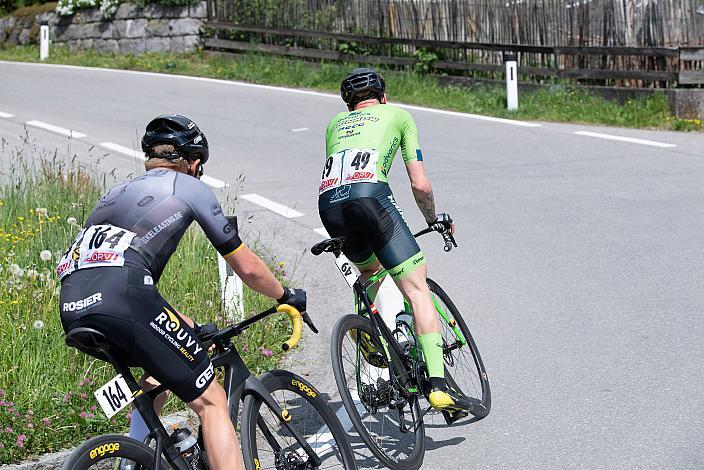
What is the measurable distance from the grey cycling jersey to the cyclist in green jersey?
1.65 meters

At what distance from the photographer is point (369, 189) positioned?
19.9 ft

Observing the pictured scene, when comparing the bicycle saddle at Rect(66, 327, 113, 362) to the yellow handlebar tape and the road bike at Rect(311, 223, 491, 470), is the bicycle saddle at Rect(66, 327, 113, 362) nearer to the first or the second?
the yellow handlebar tape

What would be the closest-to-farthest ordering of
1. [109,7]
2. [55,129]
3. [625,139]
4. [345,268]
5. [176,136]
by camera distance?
1. [176,136]
2. [345,268]
3. [625,139]
4. [55,129]
5. [109,7]

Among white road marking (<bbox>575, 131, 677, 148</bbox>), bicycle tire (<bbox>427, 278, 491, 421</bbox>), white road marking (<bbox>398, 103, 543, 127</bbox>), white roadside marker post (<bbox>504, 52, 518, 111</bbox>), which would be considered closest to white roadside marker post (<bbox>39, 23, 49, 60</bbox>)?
white road marking (<bbox>398, 103, 543, 127</bbox>)

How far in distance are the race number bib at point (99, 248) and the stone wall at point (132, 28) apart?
75.9 feet

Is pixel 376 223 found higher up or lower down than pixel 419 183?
lower down

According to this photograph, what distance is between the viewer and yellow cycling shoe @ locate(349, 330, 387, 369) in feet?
19.7

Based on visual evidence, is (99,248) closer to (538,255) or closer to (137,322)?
(137,322)

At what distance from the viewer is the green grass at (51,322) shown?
6.05 metres

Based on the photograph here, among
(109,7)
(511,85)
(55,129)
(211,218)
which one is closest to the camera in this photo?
(211,218)

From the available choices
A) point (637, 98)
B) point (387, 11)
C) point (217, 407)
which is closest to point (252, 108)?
point (387, 11)

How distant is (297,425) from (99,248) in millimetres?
1265

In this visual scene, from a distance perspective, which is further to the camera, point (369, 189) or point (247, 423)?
point (369, 189)

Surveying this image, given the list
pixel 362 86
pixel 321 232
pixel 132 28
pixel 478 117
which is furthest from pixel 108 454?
pixel 132 28
